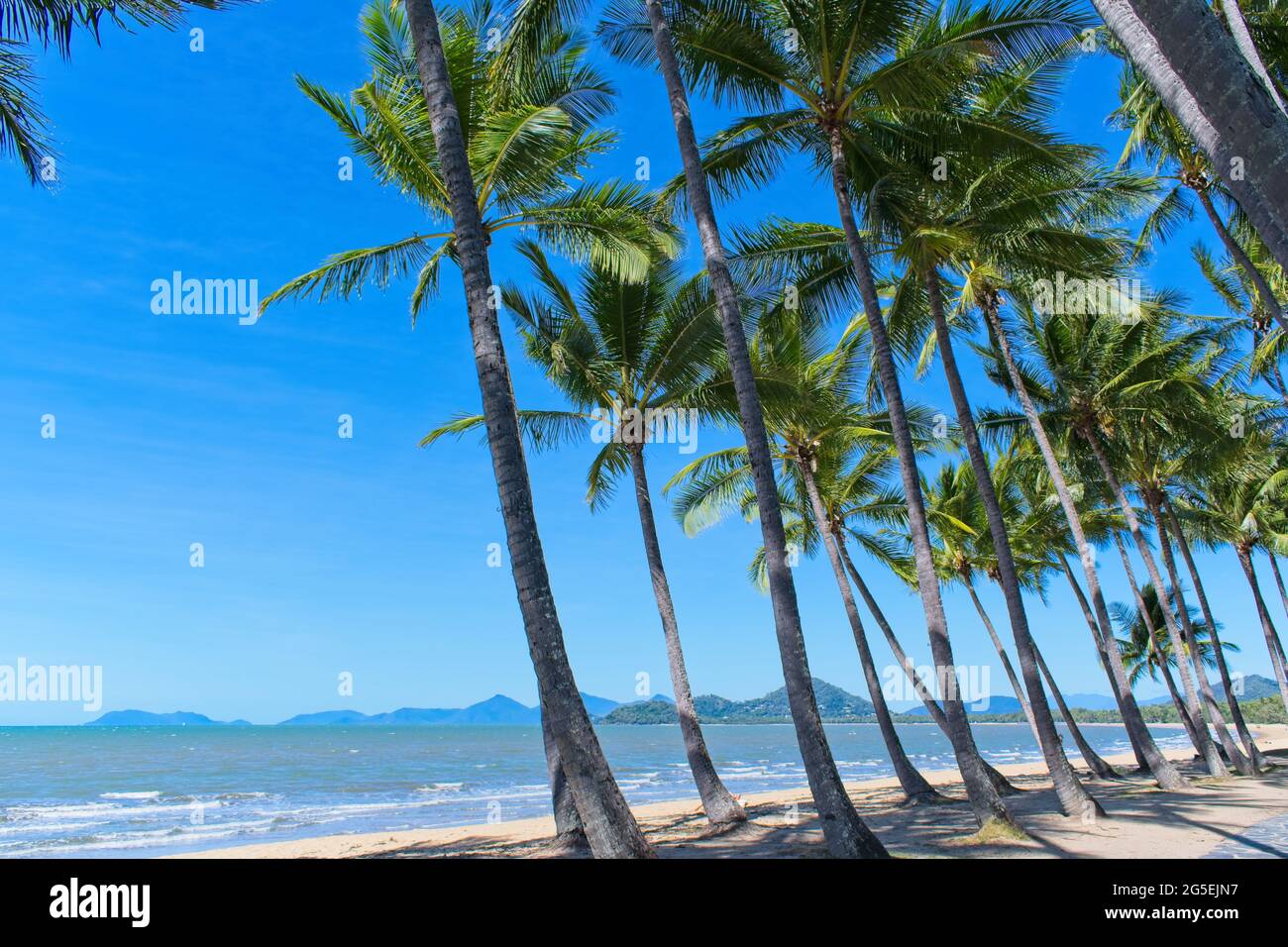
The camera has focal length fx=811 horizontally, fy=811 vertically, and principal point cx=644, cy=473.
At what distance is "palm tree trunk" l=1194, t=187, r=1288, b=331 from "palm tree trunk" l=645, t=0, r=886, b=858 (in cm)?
1028

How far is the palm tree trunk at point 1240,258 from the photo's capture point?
1328cm

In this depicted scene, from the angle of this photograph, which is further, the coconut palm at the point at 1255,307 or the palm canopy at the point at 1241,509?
the palm canopy at the point at 1241,509

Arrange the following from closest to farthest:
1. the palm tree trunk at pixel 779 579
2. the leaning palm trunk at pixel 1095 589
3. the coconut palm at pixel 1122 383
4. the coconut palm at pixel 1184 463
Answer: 1. the palm tree trunk at pixel 779 579
2. the leaning palm trunk at pixel 1095 589
3. the coconut palm at pixel 1122 383
4. the coconut palm at pixel 1184 463

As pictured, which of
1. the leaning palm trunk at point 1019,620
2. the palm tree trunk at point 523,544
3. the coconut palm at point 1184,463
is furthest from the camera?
the coconut palm at point 1184,463

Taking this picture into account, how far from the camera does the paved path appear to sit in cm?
748

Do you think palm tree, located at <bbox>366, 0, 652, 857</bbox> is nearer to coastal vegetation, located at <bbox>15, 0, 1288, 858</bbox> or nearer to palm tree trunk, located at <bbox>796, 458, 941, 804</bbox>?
coastal vegetation, located at <bbox>15, 0, 1288, 858</bbox>

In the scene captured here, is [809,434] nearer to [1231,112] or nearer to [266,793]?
[1231,112]

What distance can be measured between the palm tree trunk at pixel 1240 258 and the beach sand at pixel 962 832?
306 inches

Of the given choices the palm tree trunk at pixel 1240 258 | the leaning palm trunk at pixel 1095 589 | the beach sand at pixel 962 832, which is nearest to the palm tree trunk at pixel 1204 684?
the beach sand at pixel 962 832

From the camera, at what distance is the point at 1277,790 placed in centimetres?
1414

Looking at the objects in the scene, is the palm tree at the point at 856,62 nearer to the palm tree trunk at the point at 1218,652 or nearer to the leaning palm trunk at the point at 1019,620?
the leaning palm trunk at the point at 1019,620
